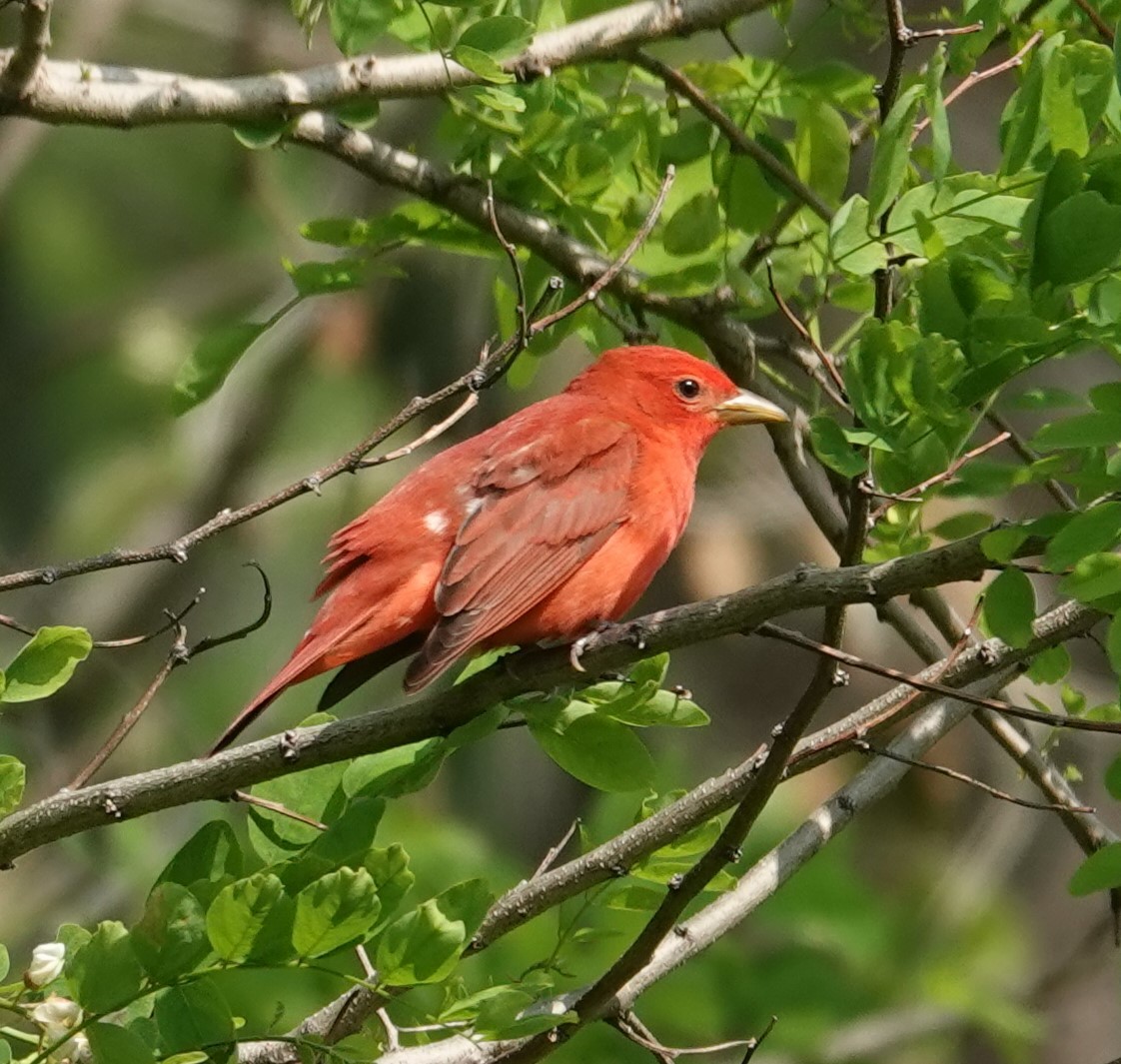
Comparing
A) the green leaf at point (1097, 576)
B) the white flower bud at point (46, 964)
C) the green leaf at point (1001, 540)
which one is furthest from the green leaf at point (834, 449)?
the white flower bud at point (46, 964)

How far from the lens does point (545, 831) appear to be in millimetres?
10273

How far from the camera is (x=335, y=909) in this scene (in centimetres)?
290

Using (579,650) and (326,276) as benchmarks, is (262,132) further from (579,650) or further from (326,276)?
(579,650)

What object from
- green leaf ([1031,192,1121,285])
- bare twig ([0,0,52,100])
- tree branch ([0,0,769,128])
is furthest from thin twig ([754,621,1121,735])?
bare twig ([0,0,52,100])

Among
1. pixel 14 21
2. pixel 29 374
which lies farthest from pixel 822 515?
pixel 29 374

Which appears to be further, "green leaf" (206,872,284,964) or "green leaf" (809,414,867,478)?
"green leaf" (809,414,867,478)

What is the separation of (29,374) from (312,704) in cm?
250

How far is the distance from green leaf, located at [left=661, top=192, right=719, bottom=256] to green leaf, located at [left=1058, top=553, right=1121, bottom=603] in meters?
1.83

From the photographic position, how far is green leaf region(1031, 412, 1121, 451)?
9.66 feet

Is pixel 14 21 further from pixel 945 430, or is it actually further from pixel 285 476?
pixel 945 430

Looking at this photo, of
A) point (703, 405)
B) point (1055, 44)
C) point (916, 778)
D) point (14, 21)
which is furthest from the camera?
point (916, 778)

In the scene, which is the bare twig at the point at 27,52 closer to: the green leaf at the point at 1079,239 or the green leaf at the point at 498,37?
the green leaf at the point at 498,37

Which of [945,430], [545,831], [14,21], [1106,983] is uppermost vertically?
[14,21]

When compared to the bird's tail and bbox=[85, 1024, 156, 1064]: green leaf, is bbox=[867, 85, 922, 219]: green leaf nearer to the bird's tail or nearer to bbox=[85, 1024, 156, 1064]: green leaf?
the bird's tail
